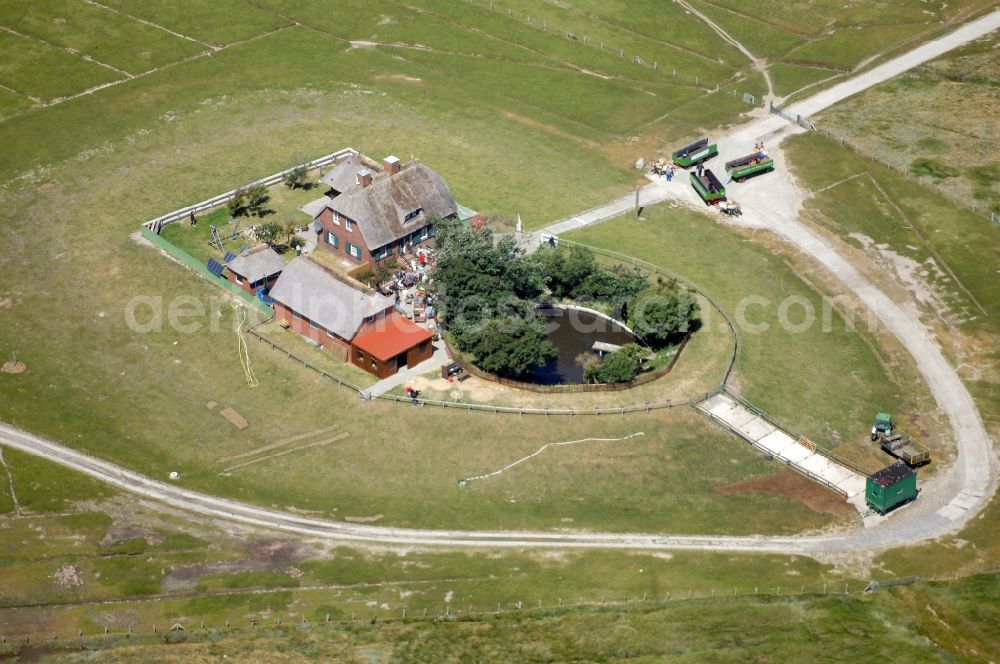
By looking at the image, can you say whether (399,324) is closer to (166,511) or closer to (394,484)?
(394,484)

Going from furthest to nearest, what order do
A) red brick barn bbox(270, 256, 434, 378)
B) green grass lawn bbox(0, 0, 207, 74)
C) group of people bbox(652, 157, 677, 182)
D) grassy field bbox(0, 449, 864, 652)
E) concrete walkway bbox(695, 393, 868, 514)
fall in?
green grass lawn bbox(0, 0, 207, 74), group of people bbox(652, 157, 677, 182), red brick barn bbox(270, 256, 434, 378), concrete walkway bbox(695, 393, 868, 514), grassy field bbox(0, 449, 864, 652)

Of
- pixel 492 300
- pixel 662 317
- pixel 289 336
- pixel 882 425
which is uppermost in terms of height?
pixel 662 317

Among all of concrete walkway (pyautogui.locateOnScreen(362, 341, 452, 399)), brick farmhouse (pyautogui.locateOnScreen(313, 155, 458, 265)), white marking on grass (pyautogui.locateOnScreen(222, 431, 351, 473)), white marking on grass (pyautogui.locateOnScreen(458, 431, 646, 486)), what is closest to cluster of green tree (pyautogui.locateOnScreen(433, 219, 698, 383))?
concrete walkway (pyautogui.locateOnScreen(362, 341, 452, 399))

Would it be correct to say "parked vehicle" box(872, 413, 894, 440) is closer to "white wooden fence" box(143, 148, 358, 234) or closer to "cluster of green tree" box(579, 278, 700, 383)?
"cluster of green tree" box(579, 278, 700, 383)

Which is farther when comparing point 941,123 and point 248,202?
point 941,123

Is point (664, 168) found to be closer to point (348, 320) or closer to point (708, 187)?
point (708, 187)

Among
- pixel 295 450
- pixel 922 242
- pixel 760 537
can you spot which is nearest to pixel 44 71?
pixel 295 450
